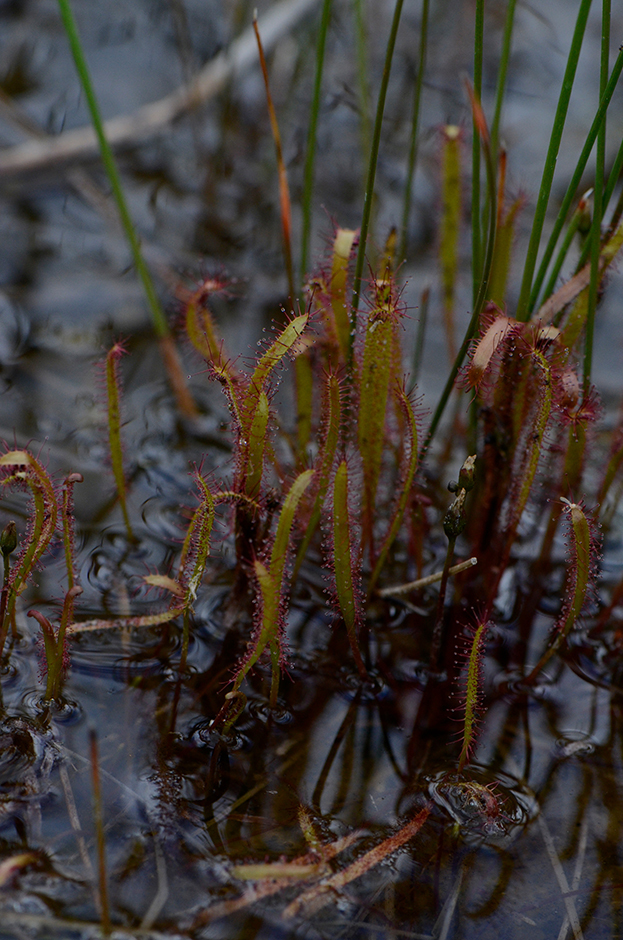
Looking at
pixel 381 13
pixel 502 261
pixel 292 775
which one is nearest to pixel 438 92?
pixel 381 13

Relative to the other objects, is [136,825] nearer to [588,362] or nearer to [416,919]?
[416,919]

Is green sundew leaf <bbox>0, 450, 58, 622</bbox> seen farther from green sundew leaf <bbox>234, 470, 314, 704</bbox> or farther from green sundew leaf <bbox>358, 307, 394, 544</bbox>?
green sundew leaf <bbox>358, 307, 394, 544</bbox>

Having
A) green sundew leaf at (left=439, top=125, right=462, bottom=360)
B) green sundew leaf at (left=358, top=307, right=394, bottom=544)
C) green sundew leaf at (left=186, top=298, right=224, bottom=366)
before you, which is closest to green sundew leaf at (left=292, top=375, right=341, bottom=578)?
green sundew leaf at (left=358, top=307, right=394, bottom=544)

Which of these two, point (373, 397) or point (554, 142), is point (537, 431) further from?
point (554, 142)

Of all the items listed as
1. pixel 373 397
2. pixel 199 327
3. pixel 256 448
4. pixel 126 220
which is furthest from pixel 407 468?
pixel 126 220

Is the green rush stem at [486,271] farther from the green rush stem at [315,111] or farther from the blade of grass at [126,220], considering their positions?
the blade of grass at [126,220]

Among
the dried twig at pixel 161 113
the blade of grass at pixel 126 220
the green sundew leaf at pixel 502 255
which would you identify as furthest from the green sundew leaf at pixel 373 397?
the dried twig at pixel 161 113
